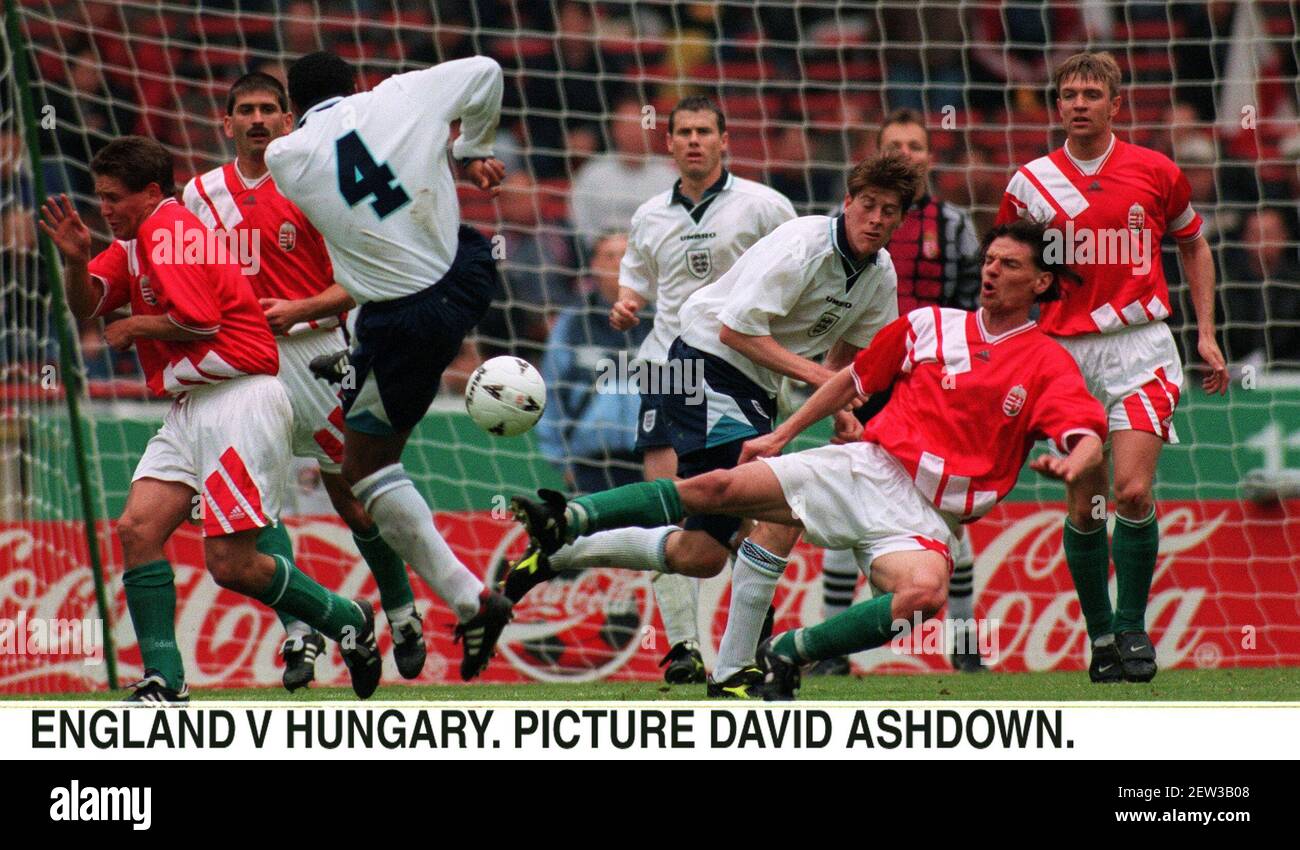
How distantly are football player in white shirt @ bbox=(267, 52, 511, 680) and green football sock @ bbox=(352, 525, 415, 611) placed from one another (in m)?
0.97

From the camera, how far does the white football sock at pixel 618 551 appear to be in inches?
215

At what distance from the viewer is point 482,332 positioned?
9.47 meters

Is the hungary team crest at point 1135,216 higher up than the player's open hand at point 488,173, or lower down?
lower down

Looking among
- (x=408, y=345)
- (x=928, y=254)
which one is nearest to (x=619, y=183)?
(x=928, y=254)

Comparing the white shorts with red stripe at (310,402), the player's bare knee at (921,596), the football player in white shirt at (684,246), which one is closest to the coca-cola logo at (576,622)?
the football player in white shirt at (684,246)

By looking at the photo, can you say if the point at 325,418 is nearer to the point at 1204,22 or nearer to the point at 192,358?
the point at 192,358

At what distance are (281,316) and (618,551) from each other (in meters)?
1.41

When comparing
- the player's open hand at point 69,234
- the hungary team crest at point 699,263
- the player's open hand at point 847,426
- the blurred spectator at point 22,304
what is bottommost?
the player's open hand at point 847,426

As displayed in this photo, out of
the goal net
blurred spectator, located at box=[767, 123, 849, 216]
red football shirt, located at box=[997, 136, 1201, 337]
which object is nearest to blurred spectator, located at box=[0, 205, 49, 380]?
Result: the goal net

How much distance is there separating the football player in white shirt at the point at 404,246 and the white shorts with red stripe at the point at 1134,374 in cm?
218

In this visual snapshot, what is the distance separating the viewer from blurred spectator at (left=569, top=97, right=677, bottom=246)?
9938 millimetres

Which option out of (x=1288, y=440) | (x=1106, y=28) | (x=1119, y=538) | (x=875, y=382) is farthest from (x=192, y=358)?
(x=1106, y=28)

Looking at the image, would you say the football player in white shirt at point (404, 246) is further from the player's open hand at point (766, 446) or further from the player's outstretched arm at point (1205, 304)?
the player's outstretched arm at point (1205, 304)

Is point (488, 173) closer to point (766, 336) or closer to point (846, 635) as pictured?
point (766, 336)
